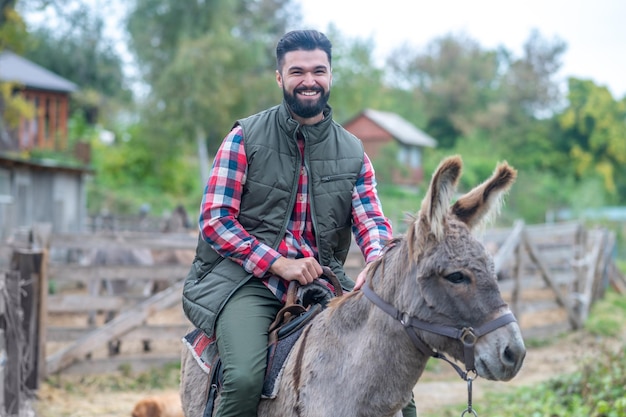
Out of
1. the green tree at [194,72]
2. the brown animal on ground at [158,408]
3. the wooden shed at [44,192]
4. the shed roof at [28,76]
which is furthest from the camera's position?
the green tree at [194,72]

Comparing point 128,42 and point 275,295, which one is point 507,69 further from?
point 275,295

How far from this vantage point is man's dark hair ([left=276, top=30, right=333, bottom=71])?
3.40 metres

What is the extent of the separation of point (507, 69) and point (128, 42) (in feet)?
121

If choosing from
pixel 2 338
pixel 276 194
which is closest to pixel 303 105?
pixel 276 194

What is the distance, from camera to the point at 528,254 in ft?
37.1

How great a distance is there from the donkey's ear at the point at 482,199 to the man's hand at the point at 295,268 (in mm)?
729

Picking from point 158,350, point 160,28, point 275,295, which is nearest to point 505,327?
point 275,295

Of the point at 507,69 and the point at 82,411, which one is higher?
the point at 507,69

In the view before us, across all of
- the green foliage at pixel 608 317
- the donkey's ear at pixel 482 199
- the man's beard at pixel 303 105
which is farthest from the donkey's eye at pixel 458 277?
the green foliage at pixel 608 317

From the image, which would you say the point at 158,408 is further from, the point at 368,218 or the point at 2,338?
the point at 368,218

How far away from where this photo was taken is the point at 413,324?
2.74 meters

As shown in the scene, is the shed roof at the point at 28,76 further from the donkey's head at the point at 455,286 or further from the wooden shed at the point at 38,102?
the donkey's head at the point at 455,286

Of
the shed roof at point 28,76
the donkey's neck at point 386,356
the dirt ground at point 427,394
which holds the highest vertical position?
the shed roof at point 28,76

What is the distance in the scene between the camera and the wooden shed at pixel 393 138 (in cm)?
4625
